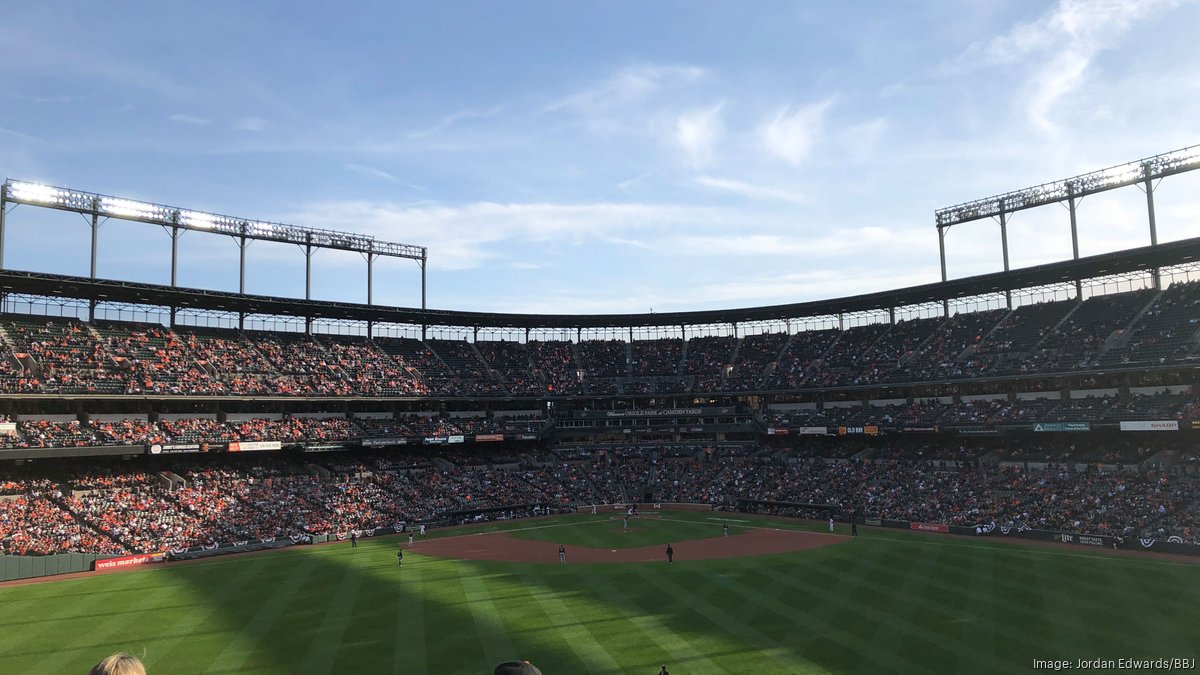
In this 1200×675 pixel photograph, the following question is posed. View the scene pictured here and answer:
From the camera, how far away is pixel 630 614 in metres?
30.5

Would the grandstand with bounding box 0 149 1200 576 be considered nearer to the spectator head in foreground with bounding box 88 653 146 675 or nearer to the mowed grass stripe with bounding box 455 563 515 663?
the mowed grass stripe with bounding box 455 563 515 663

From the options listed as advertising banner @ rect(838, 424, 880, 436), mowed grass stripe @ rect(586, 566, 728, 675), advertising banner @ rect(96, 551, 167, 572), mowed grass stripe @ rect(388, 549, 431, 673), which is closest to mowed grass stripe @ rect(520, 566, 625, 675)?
mowed grass stripe @ rect(586, 566, 728, 675)

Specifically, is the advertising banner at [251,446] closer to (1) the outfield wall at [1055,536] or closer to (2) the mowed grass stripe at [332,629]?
(2) the mowed grass stripe at [332,629]

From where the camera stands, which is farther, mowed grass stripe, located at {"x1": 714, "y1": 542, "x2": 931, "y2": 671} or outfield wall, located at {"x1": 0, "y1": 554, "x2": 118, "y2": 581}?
outfield wall, located at {"x1": 0, "y1": 554, "x2": 118, "y2": 581}

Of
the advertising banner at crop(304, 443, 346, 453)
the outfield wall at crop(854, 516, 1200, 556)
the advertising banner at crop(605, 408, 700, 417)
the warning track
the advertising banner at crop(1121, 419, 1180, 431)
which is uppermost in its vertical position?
the advertising banner at crop(605, 408, 700, 417)

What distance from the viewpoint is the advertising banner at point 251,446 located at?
58781 millimetres

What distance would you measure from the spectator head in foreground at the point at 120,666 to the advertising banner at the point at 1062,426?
6304cm

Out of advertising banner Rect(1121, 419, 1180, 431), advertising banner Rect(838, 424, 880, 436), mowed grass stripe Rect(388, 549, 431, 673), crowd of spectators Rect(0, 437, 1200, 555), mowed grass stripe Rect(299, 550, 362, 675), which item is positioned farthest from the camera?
advertising banner Rect(838, 424, 880, 436)

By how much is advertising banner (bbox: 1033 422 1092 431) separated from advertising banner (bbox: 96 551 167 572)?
213 ft

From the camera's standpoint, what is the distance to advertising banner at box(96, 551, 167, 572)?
44.2 metres

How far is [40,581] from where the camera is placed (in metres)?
40.8

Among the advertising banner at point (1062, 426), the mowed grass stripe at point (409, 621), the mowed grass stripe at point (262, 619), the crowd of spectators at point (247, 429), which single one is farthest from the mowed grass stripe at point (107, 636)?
the advertising banner at point (1062, 426)

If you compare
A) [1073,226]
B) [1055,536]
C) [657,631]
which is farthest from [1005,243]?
[657,631]

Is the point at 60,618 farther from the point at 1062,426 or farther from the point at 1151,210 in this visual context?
the point at 1151,210
